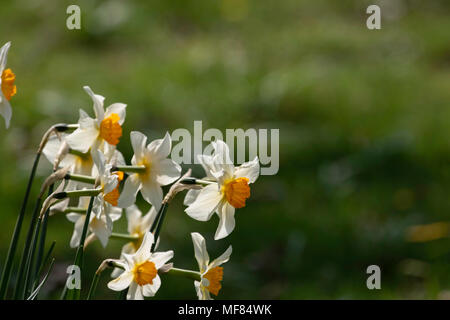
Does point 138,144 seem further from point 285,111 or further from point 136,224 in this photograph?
point 285,111

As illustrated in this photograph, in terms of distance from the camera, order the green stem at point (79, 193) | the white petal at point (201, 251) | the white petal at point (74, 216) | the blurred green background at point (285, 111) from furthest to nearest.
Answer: the blurred green background at point (285, 111)
the white petal at point (74, 216)
the white petal at point (201, 251)
the green stem at point (79, 193)

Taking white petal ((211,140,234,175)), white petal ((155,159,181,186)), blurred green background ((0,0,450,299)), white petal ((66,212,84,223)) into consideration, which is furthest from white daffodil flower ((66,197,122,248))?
blurred green background ((0,0,450,299))

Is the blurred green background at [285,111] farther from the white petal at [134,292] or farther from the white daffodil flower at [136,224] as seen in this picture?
the white petal at [134,292]

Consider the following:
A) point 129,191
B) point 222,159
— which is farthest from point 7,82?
point 222,159

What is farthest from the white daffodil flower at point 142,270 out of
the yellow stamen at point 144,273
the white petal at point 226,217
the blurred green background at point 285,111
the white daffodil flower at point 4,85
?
the blurred green background at point 285,111

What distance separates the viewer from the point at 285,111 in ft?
10.9

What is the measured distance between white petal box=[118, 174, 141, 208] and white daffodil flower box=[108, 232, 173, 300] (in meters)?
0.07

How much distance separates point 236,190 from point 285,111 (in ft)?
7.47

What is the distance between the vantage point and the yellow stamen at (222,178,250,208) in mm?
1085

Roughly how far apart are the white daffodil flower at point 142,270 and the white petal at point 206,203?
0.08 meters

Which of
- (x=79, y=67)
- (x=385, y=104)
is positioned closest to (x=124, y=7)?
(x=79, y=67)

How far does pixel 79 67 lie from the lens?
3.75 metres

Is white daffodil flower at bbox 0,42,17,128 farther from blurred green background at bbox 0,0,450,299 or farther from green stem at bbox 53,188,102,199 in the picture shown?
blurred green background at bbox 0,0,450,299

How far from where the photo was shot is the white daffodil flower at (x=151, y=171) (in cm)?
112
